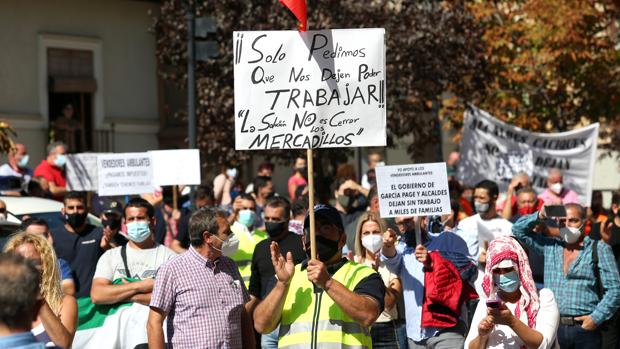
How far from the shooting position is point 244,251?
1083cm

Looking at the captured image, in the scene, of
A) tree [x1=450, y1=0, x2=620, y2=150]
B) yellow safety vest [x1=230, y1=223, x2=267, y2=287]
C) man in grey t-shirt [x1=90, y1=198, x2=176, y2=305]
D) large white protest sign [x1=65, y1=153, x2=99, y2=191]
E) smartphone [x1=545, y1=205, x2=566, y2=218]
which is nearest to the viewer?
man in grey t-shirt [x1=90, y1=198, x2=176, y2=305]

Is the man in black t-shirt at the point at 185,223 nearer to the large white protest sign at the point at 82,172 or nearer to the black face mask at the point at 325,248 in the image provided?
the large white protest sign at the point at 82,172

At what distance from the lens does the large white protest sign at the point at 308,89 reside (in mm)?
7297

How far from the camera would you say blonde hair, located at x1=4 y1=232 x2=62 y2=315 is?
668cm

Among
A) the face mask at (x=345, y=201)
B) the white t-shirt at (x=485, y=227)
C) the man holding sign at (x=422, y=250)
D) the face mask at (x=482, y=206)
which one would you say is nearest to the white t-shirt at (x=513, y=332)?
the man holding sign at (x=422, y=250)

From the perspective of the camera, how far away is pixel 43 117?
76.7ft

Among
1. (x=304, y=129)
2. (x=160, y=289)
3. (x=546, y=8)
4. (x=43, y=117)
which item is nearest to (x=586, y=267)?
(x=304, y=129)

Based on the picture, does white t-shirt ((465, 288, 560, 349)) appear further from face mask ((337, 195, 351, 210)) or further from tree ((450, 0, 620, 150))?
tree ((450, 0, 620, 150))

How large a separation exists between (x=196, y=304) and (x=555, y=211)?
373 centimetres

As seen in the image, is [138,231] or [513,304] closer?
[513,304]

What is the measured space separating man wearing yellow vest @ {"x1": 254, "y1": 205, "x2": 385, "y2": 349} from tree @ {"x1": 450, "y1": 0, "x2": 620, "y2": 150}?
13.6 metres

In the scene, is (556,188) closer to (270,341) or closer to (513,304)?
(270,341)

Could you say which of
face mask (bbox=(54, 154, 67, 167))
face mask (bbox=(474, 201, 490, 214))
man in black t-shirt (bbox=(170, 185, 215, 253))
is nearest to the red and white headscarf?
face mask (bbox=(474, 201, 490, 214))

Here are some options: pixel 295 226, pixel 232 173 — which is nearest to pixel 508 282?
pixel 295 226
